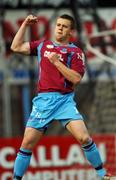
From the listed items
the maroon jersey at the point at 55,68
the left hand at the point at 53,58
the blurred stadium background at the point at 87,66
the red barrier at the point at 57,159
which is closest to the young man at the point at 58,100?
the maroon jersey at the point at 55,68

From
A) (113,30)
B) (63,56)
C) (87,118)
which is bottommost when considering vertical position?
(87,118)

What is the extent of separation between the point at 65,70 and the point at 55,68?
0.79ft

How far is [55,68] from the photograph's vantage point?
8.48m

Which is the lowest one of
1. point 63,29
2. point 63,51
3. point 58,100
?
point 58,100

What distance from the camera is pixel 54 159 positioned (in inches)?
460

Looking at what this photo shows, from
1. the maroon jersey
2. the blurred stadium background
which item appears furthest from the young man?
the blurred stadium background

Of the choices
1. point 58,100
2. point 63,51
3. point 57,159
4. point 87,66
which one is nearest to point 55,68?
point 63,51

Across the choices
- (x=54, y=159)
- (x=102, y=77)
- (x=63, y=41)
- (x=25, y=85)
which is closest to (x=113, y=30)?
(x=102, y=77)

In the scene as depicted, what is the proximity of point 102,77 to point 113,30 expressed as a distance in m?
0.88

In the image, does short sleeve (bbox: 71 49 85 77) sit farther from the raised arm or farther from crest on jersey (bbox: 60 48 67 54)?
the raised arm

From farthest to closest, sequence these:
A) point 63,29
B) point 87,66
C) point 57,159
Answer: point 87,66 < point 57,159 < point 63,29

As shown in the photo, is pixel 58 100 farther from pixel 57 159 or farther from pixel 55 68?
pixel 57 159

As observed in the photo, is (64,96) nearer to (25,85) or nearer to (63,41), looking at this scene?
(63,41)

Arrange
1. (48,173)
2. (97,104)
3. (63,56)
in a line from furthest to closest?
(97,104) → (48,173) → (63,56)
